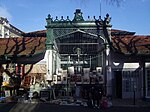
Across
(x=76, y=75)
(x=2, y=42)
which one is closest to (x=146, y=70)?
(x=76, y=75)

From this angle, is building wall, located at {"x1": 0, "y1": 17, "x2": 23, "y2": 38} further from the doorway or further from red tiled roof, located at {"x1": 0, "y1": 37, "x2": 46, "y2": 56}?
the doorway

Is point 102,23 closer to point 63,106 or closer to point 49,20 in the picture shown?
point 49,20

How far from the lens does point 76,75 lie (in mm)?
25344

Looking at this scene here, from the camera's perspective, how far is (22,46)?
27.2 metres

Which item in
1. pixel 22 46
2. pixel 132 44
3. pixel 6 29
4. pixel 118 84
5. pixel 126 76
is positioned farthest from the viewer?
pixel 6 29

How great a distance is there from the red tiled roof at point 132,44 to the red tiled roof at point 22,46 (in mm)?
6225

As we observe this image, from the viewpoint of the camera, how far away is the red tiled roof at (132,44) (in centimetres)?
2455

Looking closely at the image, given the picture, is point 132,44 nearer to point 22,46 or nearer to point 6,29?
point 22,46

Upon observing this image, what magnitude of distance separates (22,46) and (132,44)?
9.27 metres

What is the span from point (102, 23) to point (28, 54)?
638 cm

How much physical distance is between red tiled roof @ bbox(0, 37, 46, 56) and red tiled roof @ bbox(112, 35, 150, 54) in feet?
20.4

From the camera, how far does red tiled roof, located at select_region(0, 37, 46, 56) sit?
25734 mm

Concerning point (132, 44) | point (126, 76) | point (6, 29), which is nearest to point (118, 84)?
point (126, 76)

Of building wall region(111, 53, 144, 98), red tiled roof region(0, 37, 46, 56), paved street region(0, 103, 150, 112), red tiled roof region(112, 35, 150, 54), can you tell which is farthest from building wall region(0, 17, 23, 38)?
paved street region(0, 103, 150, 112)
